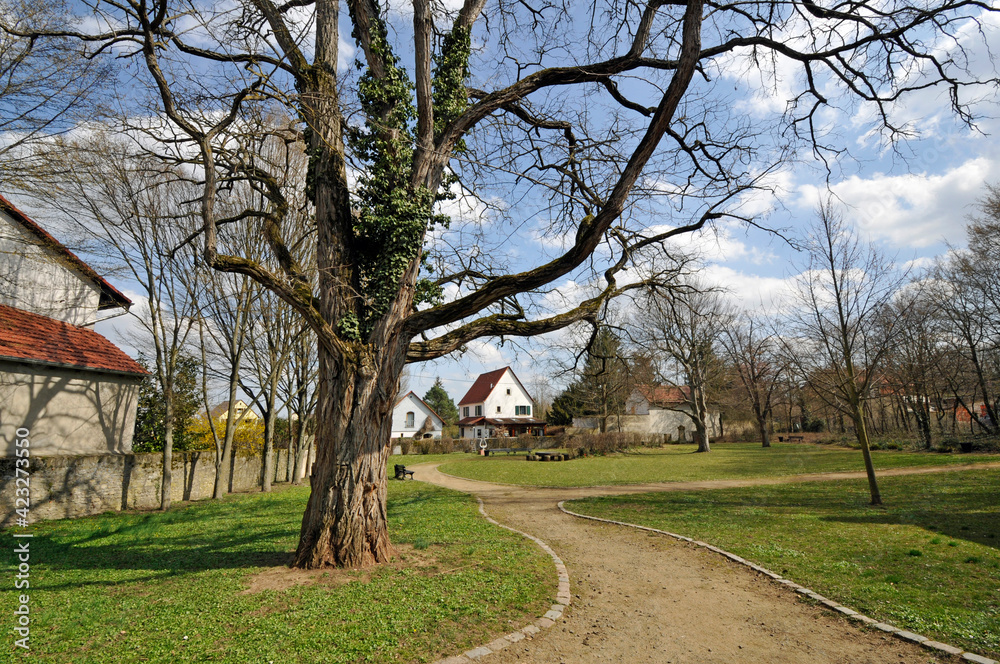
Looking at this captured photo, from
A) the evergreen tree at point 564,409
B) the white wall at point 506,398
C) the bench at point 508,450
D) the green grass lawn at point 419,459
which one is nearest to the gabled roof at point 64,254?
the green grass lawn at point 419,459

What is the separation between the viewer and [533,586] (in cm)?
548

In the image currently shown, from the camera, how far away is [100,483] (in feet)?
40.5

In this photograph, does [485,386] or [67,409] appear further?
[485,386]

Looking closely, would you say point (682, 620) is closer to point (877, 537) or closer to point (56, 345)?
point (877, 537)

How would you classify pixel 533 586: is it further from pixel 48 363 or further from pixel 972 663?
pixel 48 363

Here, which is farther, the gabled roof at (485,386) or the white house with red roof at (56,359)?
the gabled roof at (485,386)

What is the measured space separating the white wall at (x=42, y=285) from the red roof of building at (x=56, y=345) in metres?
0.28

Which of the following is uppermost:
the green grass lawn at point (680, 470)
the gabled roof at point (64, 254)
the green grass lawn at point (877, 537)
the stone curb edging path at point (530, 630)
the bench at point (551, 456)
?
the gabled roof at point (64, 254)

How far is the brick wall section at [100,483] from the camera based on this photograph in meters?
11.0

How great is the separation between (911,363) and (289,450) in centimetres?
3401

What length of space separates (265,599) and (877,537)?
916 cm

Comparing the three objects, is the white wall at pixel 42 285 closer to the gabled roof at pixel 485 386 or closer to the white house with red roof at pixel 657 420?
the white house with red roof at pixel 657 420

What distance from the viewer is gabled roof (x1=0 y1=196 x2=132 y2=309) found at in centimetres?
1174

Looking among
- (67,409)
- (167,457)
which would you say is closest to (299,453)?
(167,457)
